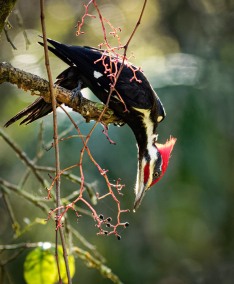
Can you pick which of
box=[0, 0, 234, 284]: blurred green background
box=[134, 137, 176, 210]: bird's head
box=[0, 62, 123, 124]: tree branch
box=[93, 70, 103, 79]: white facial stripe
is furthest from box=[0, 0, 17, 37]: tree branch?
box=[0, 0, 234, 284]: blurred green background

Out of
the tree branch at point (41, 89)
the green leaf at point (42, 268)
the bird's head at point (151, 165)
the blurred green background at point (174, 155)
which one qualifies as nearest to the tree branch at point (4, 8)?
the tree branch at point (41, 89)

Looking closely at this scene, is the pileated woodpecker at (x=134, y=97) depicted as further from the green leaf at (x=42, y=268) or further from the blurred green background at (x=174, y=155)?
the blurred green background at (x=174, y=155)

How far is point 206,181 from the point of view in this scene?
678 centimetres

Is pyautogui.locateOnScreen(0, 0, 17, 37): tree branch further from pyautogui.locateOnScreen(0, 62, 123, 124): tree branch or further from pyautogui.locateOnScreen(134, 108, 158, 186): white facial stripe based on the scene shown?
pyautogui.locateOnScreen(134, 108, 158, 186): white facial stripe

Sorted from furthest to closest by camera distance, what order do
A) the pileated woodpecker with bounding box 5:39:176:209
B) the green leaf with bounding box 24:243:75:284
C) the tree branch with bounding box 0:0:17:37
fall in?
the pileated woodpecker with bounding box 5:39:176:209
the green leaf with bounding box 24:243:75:284
the tree branch with bounding box 0:0:17:37

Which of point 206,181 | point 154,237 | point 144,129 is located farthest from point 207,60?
point 144,129

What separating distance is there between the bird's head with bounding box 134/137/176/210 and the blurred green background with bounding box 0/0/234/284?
1.76 metres

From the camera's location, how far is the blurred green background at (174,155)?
6.16 metres

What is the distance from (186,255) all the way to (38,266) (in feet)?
17.2

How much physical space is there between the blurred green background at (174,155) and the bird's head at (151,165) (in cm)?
176

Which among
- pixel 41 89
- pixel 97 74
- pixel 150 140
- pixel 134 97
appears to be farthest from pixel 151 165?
pixel 41 89

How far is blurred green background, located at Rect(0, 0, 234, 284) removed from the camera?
6156mm

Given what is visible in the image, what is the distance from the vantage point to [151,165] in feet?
10.8

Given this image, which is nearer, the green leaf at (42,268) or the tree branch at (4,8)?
the tree branch at (4,8)
